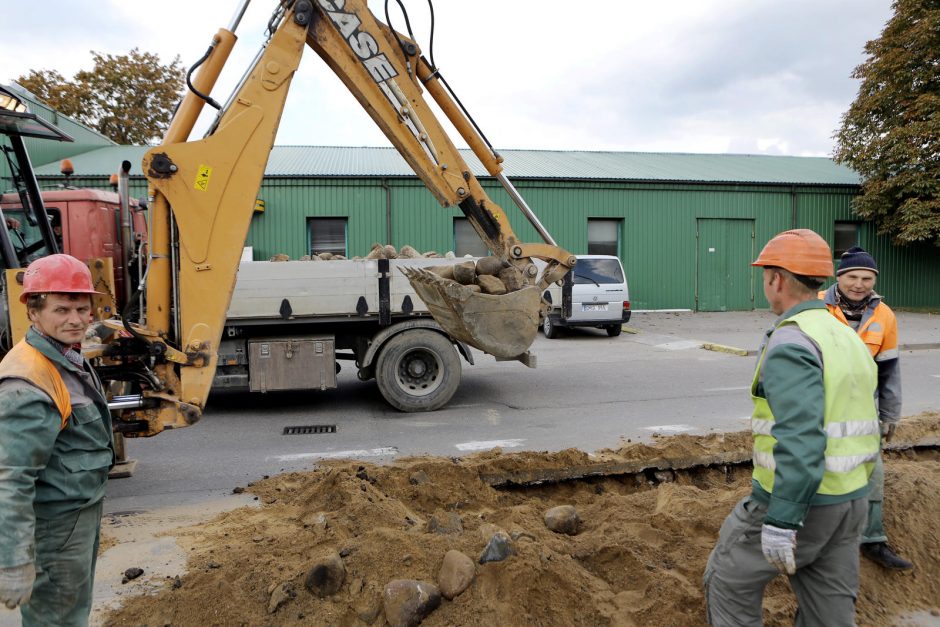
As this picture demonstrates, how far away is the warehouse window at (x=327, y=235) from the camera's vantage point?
19562mm

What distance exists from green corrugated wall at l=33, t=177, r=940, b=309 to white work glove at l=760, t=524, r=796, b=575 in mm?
17584

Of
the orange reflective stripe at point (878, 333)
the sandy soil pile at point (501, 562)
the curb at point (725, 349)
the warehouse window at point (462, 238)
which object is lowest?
the sandy soil pile at point (501, 562)

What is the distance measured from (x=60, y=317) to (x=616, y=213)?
791 inches

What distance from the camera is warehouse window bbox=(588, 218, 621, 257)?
2134 centimetres

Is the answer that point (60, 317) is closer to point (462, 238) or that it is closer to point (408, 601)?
point (408, 601)

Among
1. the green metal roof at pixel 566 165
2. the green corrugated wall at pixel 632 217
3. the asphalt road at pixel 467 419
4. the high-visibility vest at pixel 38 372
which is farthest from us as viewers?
the green metal roof at pixel 566 165

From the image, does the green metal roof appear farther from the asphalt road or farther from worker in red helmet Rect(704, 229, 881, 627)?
worker in red helmet Rect(704, 229, 881, 627)

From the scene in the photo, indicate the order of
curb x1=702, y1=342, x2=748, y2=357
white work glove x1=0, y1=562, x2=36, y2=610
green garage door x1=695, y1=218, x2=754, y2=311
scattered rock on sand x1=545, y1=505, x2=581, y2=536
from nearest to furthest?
white work glove x1=0, y1=562, x2=36, y2=610 < scattered rock on sand x1=545, y1=505, x2=581, y2=536 < curb x1=702, y1=342, x2=748, y2=357 < green garage door x1=695, y1=218, x2=754, y2=311

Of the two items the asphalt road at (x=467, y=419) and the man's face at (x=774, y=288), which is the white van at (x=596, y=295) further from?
the man's face at (x=774, y=288)

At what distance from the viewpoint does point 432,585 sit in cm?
336

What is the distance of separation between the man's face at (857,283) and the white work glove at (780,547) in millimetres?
2435

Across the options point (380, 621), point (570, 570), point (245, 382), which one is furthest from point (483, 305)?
point (245, 382)

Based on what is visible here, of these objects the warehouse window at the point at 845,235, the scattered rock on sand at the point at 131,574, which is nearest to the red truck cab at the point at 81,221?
the scattered rock on sand at the point at 131,574

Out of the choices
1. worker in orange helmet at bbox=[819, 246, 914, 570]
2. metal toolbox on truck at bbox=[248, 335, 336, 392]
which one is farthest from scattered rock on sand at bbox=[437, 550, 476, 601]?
metal toolbox on truck at bbox=[248, 335, 336, 392]
